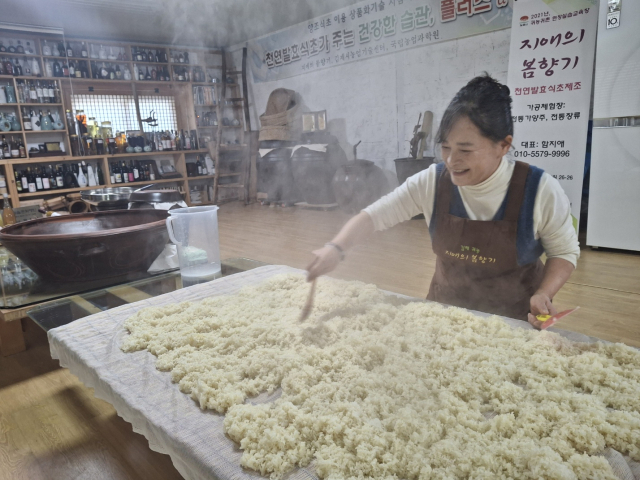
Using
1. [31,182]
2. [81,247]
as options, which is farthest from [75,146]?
[81,247]

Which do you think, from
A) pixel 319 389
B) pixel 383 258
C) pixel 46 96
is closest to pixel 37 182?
pixel 46 96

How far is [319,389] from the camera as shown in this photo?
68cm

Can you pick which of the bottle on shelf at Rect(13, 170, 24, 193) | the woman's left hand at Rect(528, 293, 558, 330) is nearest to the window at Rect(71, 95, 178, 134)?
the bottle on shelf at Rect(13, 170, 24, 193)

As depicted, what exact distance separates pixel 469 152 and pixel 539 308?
37 cm

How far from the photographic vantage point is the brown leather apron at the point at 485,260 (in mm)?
1044

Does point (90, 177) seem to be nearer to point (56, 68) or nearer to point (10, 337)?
point (56, 68)

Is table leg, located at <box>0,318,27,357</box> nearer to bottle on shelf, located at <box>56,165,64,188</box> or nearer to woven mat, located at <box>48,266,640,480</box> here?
woven mat, located at <box>48,266,640,480</box>

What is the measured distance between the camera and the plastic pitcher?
134cm

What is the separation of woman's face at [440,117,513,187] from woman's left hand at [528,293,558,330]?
1.01ft

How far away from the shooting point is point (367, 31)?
5.37 feet

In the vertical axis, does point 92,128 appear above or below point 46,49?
below

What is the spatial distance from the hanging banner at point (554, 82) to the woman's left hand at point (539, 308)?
6.12 feet

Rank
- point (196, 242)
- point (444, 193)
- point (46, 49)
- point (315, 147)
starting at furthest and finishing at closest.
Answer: point (46, 49), point (315, 147), point (196, 242), point (444, 193)

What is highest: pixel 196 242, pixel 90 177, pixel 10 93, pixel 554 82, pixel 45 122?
pixel 10 93
